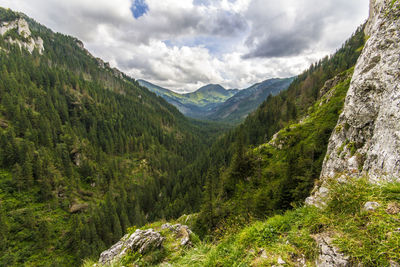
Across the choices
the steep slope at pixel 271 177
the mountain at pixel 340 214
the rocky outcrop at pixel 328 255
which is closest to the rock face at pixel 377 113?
the mountain at pixel 340 214

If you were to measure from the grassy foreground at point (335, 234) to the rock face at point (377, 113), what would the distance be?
8.87 ft

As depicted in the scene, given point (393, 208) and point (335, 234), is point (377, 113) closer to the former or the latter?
point (393, 208)

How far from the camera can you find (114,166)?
97125mm

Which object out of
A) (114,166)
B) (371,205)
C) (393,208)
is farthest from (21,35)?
(393,208)

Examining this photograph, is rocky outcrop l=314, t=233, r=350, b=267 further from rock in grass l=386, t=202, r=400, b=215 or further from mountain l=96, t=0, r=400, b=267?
rock in grass l=386, t=202, r=400, b=215

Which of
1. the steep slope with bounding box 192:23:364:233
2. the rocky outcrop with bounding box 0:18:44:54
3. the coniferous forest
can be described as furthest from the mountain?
the rocky outcrop with bounding box 0:18:44:54

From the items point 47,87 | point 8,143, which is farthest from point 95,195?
point 47,87

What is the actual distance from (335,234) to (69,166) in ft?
317

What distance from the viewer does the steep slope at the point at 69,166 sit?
1897 inches

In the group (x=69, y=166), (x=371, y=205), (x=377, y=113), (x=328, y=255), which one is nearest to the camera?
(x=328, y=255)

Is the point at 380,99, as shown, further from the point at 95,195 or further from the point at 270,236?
the point at 95,195

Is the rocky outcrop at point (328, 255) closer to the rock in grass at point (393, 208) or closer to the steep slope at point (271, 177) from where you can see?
the rock in grass at point (393, 208)

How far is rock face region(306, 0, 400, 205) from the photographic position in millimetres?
8008

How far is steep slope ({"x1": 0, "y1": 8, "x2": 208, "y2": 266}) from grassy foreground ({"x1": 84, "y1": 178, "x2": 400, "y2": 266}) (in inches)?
2150
